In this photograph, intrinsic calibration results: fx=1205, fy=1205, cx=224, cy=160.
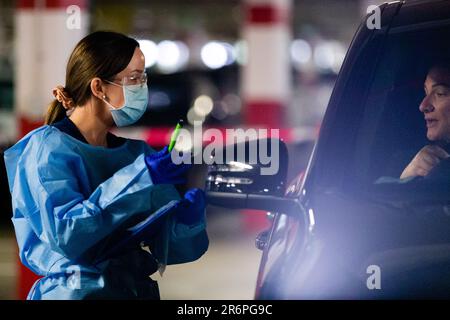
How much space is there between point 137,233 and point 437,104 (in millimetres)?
923

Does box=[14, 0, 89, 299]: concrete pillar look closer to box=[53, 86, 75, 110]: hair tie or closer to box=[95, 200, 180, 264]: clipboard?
box=[53, 86, 75, 110]: hair tie

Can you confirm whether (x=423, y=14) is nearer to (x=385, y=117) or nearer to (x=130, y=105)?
(x=385, y=117)

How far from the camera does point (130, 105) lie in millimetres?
3592

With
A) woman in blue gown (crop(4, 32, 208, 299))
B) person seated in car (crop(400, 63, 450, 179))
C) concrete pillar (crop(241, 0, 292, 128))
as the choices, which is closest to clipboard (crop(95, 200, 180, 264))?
woman in blue gown (crop(4, 32, 208, 299))

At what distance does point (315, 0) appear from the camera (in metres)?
24.2

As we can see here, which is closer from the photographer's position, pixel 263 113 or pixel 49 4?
pixel 49 4

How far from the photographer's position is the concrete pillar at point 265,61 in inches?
492

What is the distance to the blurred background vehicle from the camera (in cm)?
719

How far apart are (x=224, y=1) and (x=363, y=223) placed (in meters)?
22.5

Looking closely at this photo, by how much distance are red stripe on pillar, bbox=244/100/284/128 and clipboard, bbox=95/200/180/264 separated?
9.28m

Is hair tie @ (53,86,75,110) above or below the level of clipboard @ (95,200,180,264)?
above

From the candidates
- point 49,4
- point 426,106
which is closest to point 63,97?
point 426,106

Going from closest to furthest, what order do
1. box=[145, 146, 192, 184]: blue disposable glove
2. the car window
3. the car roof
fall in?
box=[145, 146, 192, 184]: blue disposable glove
the car window
the car roof
